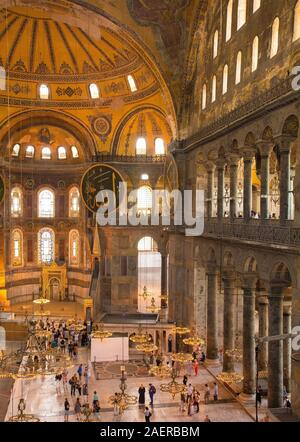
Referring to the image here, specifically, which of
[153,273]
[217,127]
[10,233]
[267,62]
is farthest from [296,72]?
[153,273]

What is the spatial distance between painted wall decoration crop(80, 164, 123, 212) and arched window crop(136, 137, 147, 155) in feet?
17.0

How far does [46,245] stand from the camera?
1134 inches

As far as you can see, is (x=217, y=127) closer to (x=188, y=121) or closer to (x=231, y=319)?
(x=188, y=121)

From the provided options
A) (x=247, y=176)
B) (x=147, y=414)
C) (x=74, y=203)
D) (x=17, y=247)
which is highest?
(x=247, y=176)

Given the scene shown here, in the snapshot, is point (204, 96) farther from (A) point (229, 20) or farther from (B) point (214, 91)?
(A) point (229, 20)

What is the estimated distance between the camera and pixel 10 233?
87.2 ft

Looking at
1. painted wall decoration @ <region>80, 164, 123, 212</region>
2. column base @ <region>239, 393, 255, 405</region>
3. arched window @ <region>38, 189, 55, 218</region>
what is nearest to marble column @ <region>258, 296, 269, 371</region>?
column base @ <region>239, 393, 255, 405</region>

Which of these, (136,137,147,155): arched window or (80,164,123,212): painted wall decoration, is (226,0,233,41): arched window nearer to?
(80,164,123,212): painted wall decoration

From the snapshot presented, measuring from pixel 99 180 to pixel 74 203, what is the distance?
8.56 metres

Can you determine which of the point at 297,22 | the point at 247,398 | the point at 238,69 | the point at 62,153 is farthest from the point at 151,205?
the point at 297,22

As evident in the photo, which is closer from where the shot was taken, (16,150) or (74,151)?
(16,150)

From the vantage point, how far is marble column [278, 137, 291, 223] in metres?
11.7

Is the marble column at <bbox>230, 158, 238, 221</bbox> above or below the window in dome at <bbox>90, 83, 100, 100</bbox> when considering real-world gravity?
below
